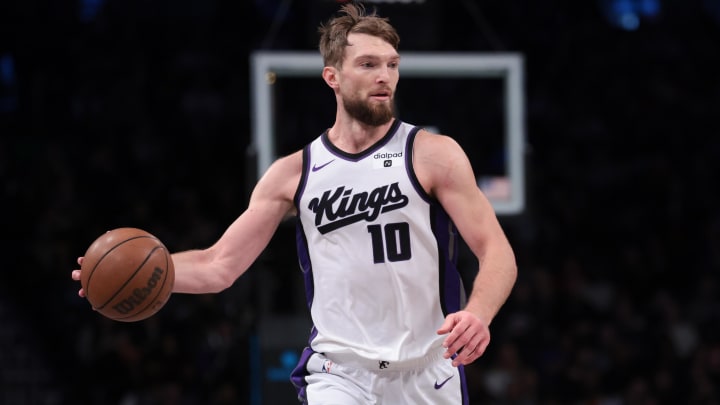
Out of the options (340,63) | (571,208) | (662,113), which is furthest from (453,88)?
(340,63)

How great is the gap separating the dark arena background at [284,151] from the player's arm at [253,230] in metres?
3.93

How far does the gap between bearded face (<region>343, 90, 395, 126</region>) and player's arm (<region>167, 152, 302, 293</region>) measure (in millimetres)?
372

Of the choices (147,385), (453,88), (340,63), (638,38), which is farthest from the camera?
(638,38)

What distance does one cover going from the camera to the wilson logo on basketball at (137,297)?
15.3ft

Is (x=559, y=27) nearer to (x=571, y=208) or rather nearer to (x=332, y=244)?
(x=571, y=208)

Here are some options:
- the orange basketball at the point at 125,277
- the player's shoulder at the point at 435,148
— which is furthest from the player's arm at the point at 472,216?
the orange basketball at the point at 125,277

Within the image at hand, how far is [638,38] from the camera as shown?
50.9 feet

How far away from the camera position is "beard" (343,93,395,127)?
4.94 meters

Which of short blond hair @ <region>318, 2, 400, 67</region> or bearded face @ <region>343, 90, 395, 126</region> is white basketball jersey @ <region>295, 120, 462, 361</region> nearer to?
bearded face @ <region>343, 90, 395, 126</region>

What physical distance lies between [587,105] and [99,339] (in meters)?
7.24

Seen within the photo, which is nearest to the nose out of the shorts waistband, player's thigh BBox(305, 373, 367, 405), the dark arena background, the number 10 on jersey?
the number 10 on jersey

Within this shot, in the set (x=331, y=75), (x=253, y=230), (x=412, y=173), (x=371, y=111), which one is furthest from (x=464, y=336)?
(x=331, y=75)

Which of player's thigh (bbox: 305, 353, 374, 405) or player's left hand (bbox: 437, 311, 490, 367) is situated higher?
player's left hand (bbox: 437, 311, 490, 367)

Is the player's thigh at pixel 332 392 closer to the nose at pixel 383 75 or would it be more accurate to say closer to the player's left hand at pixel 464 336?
the player's left hand at pixel 464 336
